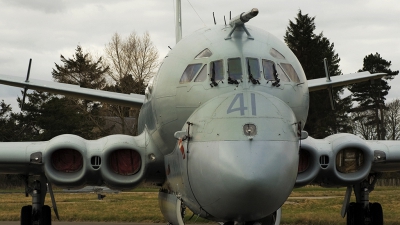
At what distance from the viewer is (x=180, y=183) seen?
8570mm

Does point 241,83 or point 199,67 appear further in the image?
point 199,67

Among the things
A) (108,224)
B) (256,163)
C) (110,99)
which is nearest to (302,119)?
(256,163)

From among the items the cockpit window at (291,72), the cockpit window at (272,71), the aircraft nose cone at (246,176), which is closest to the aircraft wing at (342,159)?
the cockpit window at (291,72)

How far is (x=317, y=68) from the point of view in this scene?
180 feet

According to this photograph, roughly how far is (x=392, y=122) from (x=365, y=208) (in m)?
54.0

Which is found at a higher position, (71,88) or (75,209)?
(71,88)

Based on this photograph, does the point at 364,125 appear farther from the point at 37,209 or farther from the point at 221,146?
the point at 221,146

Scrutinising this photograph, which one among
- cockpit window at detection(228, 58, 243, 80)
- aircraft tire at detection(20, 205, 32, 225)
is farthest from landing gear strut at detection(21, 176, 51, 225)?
cockpit window at detection(228, 58, 243, 80)

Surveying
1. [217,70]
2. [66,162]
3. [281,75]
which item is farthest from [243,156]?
[66,162]

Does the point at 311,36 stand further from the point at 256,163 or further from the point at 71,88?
the point at 256,163

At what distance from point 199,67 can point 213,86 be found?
55cm

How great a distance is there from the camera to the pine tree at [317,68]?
53.6 meters

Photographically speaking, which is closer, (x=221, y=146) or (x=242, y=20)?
(x=221, y=146)

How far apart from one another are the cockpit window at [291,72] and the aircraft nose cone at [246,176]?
1736mm
